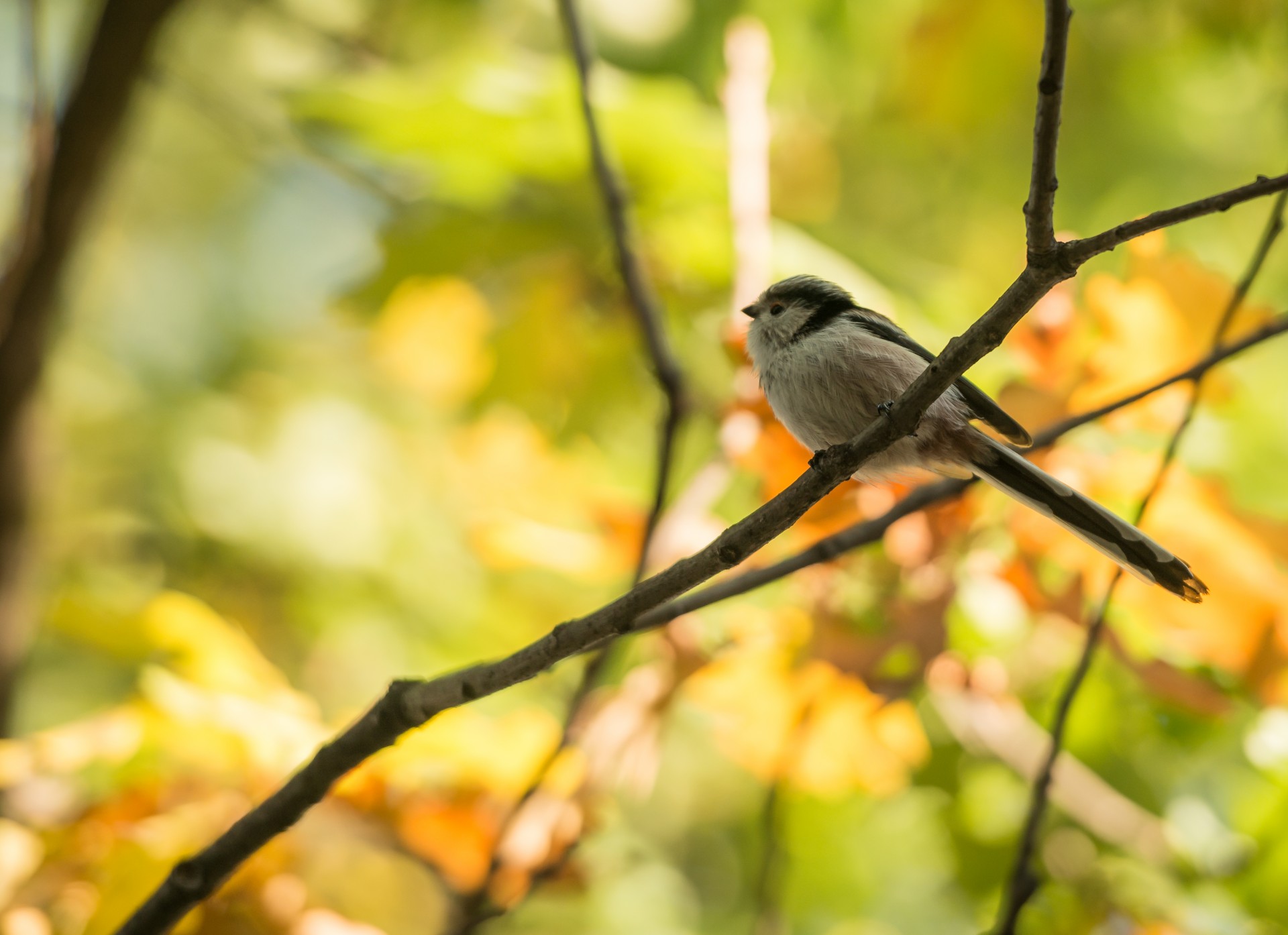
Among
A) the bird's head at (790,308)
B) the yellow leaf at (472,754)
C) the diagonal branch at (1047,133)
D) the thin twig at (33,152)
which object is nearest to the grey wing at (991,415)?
the bird's head at (790,308)

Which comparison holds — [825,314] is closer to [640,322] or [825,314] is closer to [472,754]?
[640,322]

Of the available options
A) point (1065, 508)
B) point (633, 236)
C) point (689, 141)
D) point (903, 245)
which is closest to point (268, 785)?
point (633, 236)

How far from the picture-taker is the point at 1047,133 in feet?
3.49

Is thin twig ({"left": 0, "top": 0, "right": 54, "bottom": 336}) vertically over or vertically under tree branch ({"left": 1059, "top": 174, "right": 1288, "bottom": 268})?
over

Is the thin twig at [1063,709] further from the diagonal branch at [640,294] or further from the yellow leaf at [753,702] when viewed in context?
the diagonal branch at [640,294]

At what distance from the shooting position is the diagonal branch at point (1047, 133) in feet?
3.40

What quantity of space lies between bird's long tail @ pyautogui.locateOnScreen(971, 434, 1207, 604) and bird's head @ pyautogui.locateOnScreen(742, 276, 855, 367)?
489mm

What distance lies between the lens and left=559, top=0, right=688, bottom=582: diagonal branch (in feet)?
6.89

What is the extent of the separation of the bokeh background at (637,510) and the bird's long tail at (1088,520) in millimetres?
342

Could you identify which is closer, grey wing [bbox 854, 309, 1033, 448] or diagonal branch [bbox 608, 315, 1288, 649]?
diagonal branch [bbox 608, 315, 1288, 649]

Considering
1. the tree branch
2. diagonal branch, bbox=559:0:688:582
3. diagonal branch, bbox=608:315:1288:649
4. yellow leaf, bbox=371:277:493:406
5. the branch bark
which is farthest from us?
yellow leaf, bbox=371:277:493:406

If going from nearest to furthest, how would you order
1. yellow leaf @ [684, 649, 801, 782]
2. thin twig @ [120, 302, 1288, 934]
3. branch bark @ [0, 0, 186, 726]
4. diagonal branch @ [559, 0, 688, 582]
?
1. thin twig @ [120, 302, 1288, 934]
2. diagonal branch @ [559, 0, 688, 582]
3. yellow leaf @ [684, 649, 801, 782]
4. branch bark @ [0, 0, 186, 726]

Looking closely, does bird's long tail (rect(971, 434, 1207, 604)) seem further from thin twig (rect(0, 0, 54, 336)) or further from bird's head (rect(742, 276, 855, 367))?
thin twig (rect(0, 0, 54, 336))

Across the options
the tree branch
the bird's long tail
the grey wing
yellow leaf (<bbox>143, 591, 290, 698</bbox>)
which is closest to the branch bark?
yellow leaf (<bbox>143, 591, 290, 698</bbox>)
